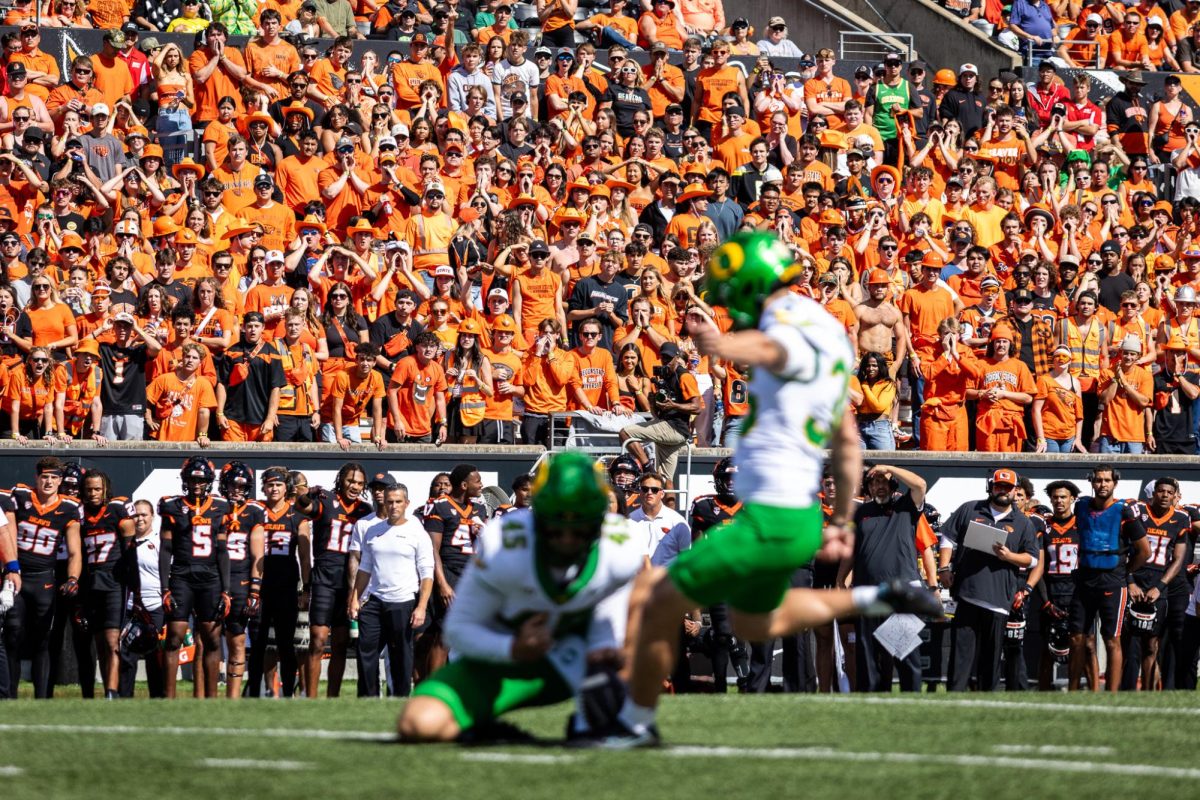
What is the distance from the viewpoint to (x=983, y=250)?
60.4ft

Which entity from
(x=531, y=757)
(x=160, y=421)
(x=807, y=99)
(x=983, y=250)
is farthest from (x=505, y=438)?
(x=531, y=757)

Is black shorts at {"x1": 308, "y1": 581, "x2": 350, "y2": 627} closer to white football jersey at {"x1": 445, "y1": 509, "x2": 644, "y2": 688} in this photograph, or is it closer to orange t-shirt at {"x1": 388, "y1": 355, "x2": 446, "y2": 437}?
orange t-shirt at {"x1": 388, "y1": 355, "x2": 446, "y2": 437}

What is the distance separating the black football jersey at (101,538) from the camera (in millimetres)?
13164

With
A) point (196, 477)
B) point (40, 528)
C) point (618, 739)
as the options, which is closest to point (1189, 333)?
point (196, 477)

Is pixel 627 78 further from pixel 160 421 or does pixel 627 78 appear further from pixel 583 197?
pixel 160 421

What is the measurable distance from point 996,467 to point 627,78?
654 centimetres

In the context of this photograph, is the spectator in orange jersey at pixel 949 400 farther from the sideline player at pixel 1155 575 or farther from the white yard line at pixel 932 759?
the white yard line at pixel 932 759

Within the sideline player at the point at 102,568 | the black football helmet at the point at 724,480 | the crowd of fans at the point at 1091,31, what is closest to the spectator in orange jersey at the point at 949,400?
the black football helmet at the point at 724,480

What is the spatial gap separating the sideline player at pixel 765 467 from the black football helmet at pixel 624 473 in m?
7.06

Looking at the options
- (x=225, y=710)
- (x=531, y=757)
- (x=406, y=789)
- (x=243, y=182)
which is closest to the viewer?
(x=406, y=789)

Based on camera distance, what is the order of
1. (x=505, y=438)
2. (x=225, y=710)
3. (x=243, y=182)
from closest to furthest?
1. (x=225, y=710)
2. (x=505, y=438)
3. (x=243, y=182)

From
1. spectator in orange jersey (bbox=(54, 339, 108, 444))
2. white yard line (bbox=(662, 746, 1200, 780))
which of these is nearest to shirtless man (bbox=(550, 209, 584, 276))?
spectator in orange jersey (bbox=(54, 339, 108, 444))

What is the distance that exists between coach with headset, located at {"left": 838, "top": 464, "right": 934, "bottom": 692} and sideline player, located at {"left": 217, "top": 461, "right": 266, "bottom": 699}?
13.1ft

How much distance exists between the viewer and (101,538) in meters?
13.2
